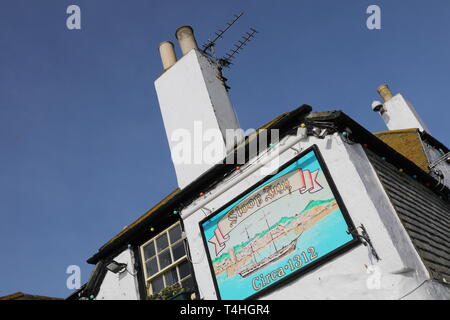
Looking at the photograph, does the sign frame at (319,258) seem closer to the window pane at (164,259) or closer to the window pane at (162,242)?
the window pane at (164,259)

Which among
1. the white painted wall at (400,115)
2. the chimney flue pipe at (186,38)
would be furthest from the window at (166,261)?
the white painted wall at (400,115)

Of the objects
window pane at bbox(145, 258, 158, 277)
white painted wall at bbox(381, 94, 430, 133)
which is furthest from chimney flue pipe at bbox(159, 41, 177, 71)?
white painted wall at bbox(381, 94, 430, 133)

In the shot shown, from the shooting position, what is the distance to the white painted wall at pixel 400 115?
18297 mm

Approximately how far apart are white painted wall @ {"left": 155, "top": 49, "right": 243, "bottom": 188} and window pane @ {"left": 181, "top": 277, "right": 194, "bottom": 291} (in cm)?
259

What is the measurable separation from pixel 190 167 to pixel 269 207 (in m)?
3.31

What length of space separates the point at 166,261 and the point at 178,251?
1.57 feet

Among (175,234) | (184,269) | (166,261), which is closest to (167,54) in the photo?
(175,234)

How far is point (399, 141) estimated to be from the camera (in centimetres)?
1647

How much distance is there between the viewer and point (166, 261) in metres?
11.0

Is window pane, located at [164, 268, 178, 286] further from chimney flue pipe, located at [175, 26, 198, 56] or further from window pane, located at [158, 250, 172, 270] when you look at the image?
chimney flue pipe, located at [175, 26, 198, 56]

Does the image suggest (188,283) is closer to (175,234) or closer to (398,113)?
(175,234)
